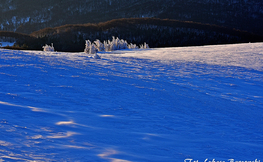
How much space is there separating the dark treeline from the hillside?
23.9 meters

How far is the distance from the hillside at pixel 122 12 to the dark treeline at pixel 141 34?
78.3ft

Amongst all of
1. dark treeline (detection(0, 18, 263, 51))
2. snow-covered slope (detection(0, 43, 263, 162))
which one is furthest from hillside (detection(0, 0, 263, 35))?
snow-covered slope (detection(0, 43, 263, 162))

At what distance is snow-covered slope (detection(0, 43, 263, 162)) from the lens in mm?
2104

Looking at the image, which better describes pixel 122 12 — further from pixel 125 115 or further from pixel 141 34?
pixel 125 115

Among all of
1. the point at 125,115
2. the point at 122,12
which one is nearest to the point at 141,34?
the point at 125,115

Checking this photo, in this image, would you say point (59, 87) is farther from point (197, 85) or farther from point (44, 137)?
point (197, 85)

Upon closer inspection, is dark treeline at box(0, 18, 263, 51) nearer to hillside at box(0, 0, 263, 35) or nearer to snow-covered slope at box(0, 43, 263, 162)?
snow-covered slope at box(0, 43, 263, 162)

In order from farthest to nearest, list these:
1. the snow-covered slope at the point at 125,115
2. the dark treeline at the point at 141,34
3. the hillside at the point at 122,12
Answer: the hillside at the point at 122,12 → the dark treeline at the point at 141,34 → the snow-covered slope at the point at 125,115

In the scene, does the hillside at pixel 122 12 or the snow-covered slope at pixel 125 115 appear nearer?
the snow-covered slope at pixel 125 115

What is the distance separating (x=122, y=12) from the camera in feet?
235

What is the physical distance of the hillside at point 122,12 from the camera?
61.0m

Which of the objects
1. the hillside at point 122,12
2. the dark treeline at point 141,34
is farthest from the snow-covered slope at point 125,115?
the hillside at point 122,12

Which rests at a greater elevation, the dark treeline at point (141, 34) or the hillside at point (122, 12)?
the hillside at point (122, 12)

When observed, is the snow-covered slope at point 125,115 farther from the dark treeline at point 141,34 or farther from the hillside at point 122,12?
the hillside at point 122,12
